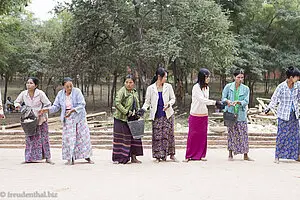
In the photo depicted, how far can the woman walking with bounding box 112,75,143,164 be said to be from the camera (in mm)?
6766

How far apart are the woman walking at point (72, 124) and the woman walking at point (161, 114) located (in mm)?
1144

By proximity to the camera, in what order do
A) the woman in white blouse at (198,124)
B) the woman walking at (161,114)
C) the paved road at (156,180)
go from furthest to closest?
the woman in white blouse at (198,124) → the woman walking at (161,114) → the paved road at (156,180)

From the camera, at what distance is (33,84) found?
667 centimetres

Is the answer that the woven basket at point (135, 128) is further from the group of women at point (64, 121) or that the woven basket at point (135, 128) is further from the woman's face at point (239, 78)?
the woman's face at point (239, 78)

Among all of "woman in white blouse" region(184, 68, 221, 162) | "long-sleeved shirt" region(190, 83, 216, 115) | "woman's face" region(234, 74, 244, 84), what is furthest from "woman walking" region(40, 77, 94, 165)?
"woman's face" region(234, 74, 244, 84)

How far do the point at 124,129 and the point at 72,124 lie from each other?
901mm

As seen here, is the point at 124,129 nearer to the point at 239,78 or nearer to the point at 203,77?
the point at 203,77

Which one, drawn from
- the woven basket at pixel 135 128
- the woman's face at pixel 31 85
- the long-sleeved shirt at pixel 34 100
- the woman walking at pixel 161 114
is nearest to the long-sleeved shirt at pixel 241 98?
the woman walking at pixel 161 114

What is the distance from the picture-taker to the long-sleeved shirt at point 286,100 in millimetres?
6996

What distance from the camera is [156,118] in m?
6.91

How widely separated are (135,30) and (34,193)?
1583 centimetres

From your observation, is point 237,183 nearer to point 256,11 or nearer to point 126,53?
point 126,53

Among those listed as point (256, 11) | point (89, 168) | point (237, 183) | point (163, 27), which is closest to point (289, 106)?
point (237, 183)

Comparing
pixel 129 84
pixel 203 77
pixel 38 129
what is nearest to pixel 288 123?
pixel 203 77
